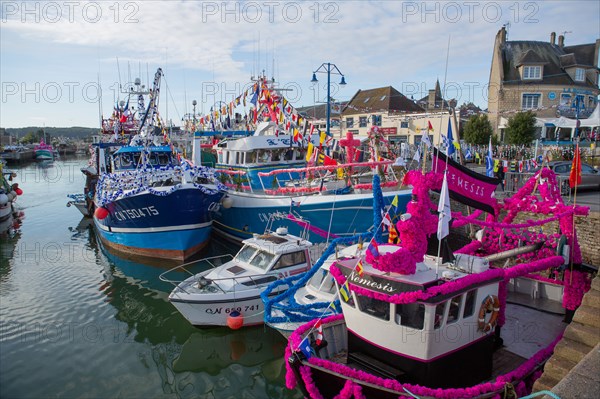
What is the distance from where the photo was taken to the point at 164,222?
1791cm

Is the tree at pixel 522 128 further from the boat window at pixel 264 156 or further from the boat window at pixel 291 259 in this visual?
the boat window at pixel 291 259

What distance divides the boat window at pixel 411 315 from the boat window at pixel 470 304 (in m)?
0.98

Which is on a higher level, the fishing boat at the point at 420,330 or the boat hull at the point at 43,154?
the boat hull at the point at 43,154

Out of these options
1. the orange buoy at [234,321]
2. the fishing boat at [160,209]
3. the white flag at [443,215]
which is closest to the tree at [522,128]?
the fishing boat at [160,209]

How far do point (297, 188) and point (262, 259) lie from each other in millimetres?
6171

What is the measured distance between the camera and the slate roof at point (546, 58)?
125 ft

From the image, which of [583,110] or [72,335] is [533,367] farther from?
[583,110]

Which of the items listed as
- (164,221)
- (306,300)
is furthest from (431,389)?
(164,221)

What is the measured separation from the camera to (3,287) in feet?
51.0

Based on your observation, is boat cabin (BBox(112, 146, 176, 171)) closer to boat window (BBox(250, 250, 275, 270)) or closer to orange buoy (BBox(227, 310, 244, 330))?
boat window (BBox(250, 250, 275, 270))

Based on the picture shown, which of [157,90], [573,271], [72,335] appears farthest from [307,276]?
[157,90]

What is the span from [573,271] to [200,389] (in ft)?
29.1

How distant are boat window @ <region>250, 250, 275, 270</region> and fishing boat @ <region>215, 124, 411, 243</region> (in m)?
2.49

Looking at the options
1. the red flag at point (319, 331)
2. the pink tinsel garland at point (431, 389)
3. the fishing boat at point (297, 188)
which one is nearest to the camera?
the pink tinsel garland at point (431, 389)
